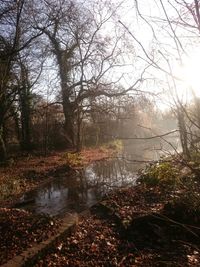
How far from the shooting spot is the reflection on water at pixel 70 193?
36.7 feet

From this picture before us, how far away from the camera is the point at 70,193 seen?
540 inches

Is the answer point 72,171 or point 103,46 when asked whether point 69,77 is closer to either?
point 103,46

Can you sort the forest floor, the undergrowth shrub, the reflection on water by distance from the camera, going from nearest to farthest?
the forest floor, the undergrowth shrub, the reflection on water

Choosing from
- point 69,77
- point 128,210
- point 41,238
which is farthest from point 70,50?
point 41,238

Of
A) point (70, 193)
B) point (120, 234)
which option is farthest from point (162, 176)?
point (70, 193)

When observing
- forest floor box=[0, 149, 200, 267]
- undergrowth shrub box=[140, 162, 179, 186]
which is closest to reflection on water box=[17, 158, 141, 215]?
forest floor box=[0, 149, 200, 267]

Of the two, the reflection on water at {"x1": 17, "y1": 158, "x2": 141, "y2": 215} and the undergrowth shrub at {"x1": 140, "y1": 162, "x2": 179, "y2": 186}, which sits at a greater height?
the undergrowth shrub at {"x1": 140, "y1": 162, "x2": 179, "y2": 186}

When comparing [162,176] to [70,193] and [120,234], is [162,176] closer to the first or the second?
[120,234]

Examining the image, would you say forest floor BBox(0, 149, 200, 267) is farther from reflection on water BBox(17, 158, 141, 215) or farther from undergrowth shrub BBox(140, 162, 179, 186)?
reflection on water BBox(17, 158, 141, 215)

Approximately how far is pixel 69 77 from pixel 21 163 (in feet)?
38.2

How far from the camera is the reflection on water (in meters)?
11.2

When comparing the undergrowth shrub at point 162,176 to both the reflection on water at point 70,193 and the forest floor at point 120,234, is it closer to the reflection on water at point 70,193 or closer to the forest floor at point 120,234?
the forest floor at point 120,234

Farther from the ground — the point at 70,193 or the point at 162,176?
the point at 162,176

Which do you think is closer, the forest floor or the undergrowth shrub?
the forest floor
